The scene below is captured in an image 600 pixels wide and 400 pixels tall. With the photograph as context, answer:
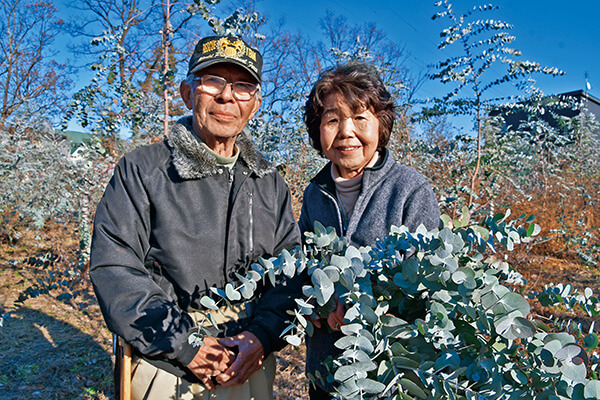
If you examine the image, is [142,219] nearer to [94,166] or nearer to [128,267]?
[128,267]

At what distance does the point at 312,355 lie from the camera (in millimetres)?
1771

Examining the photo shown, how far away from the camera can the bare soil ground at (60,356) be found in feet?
10.9

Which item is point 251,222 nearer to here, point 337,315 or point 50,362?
point 337,315

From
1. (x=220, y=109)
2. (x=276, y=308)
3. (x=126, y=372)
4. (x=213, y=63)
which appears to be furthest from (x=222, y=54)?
(x=126, y=372)

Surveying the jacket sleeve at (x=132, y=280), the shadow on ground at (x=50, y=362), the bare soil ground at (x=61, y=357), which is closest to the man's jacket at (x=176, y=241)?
the jacket sleeve at (x=132, y=280)

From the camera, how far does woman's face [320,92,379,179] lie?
5.58 feet

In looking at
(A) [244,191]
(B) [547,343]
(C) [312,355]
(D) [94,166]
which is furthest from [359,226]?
(D) [94,166]

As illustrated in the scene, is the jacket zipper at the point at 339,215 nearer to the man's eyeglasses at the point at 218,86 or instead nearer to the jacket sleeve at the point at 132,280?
the man's eyeglasses at the point at 218,86

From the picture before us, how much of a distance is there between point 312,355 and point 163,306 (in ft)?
2.56

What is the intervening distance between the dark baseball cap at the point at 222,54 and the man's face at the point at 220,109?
40 millimetres

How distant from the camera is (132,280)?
54.4 inches

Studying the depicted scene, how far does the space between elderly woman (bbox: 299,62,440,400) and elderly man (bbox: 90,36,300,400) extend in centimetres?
24

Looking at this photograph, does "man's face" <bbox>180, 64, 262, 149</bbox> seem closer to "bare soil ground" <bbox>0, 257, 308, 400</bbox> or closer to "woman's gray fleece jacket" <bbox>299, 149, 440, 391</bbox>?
"woman's gray fleece jacket" <bbox>299, 149, 440, 391</bbox>

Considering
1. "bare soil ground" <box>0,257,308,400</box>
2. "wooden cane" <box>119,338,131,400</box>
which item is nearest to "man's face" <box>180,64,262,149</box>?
"wooden cane" <box>119,338,131,400</box>
